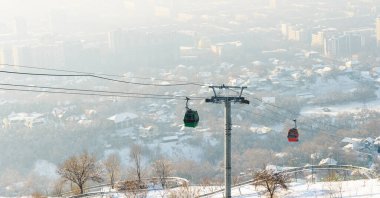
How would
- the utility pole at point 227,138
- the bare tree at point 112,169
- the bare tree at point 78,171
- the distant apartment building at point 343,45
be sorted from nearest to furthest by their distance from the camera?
1. the utility pole at point 227,138
2. the bare tree at point 78,171
3. the bare tree at point 112,169
4. the distant apartment building at point 343,45

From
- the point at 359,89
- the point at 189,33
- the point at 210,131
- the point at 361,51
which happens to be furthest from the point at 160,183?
the point at 189,33

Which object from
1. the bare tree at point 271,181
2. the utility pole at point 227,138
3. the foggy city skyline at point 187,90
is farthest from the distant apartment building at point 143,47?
the utility pole at point 227,138

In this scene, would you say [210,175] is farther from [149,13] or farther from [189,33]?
[149,13]

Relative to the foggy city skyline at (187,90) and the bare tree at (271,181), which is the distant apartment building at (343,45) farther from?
the bare tree at (271,181)

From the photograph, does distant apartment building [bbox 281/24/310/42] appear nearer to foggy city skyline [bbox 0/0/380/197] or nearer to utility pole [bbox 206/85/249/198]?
foggy city skyline [bbox 0/0/380/197]

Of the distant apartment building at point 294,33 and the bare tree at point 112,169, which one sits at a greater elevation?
the distant apartment building at point 294,33

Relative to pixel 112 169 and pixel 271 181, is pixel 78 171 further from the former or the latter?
pixel 271 181

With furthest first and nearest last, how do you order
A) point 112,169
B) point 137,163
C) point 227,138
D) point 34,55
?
point 34,55, point 112,169, point 137,163, point 227,138

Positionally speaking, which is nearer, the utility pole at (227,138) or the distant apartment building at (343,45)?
the utility pole at (227,138)

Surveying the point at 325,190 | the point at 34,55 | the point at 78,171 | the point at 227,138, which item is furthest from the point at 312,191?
the point at 34,55
